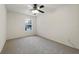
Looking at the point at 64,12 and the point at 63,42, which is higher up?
the point at 64,12

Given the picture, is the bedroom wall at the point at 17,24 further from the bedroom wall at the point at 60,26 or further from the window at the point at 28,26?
the bedroom wall at the point at 60,26

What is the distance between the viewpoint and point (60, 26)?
3.44 meters

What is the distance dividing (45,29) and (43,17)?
1.57 ft

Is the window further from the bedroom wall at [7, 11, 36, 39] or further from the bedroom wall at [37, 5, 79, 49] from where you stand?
the bedroom wall at [37, 5, 79, 49]

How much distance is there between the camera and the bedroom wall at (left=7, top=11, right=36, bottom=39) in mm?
3121

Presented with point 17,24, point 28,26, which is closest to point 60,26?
point 28,26

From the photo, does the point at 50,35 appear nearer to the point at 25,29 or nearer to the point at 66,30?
the point at 66,30

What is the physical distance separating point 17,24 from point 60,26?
171cm

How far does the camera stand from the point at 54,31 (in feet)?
11.2

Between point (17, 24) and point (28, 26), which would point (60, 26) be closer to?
point (28, 26)

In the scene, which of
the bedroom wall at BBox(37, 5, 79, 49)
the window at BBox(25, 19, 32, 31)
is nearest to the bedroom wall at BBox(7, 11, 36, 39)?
the window at BBox(25, 19, 32, 31)

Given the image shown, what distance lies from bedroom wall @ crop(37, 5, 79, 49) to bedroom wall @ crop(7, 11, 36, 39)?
45 cm

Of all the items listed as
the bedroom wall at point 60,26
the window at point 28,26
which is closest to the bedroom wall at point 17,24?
the window at point 28,26
